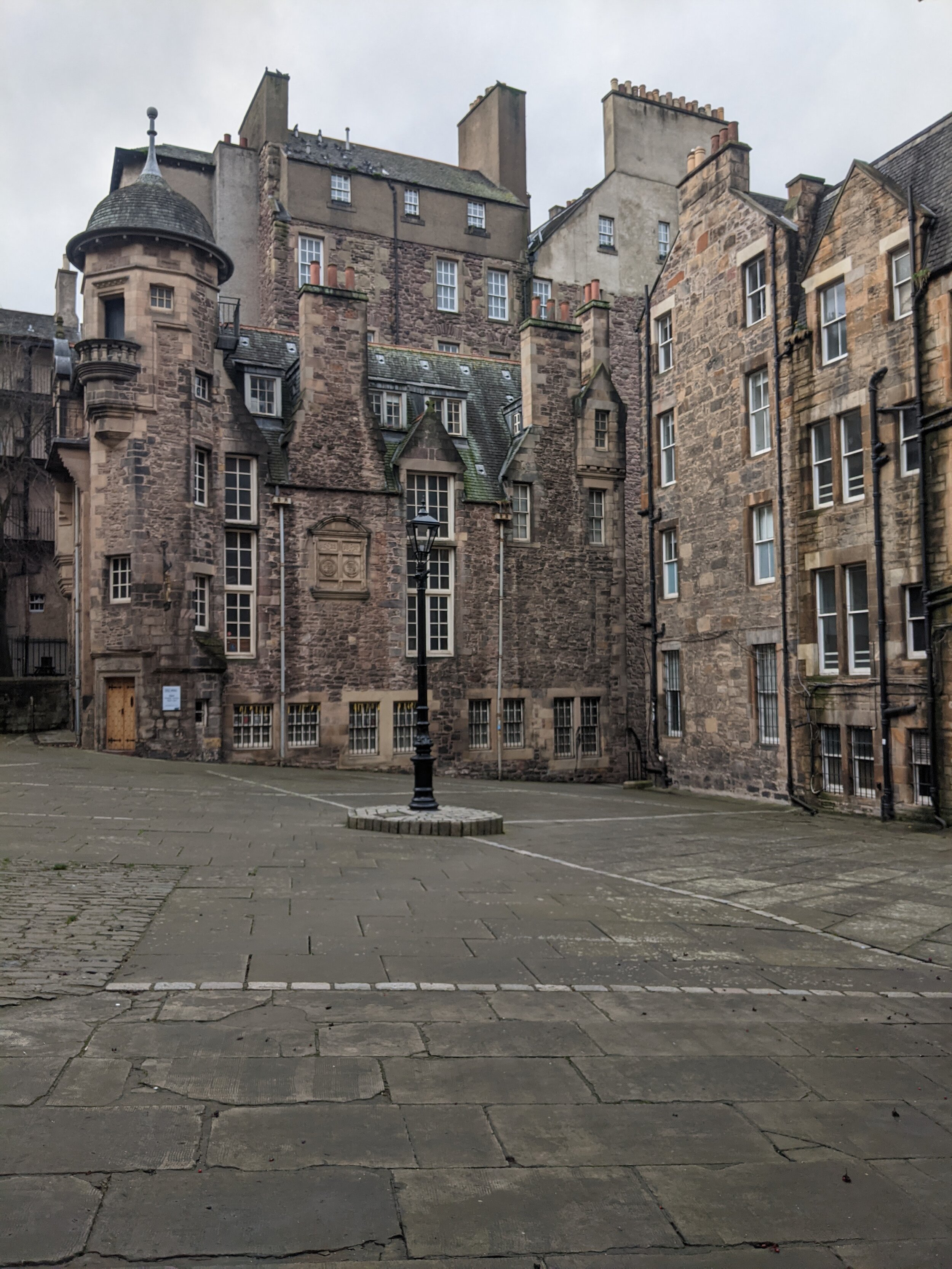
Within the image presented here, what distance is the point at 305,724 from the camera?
28297 millimetres

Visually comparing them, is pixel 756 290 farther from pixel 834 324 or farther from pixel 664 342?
pixel 664 342

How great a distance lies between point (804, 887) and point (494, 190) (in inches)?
1405

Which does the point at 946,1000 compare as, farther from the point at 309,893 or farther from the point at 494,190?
the point at 494,190

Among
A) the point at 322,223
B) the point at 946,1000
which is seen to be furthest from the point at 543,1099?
the point at 322,223

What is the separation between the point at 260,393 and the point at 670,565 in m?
12.3

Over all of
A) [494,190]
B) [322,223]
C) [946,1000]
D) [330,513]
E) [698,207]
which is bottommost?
[946,1000]

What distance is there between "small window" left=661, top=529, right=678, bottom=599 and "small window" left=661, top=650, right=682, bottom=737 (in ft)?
5.12

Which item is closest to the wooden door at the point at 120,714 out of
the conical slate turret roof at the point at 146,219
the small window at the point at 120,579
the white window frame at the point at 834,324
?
the small window at the point at 120,579

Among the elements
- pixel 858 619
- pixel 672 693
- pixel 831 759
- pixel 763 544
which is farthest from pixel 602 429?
pixel 831 759

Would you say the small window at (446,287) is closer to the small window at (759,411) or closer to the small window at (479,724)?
the small window at (479,724)

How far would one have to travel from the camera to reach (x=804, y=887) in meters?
11.2

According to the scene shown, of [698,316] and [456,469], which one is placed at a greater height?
[698,316]

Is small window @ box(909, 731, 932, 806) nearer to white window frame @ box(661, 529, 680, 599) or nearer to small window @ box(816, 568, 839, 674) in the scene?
small window @ box(816, 568, 839, 674)

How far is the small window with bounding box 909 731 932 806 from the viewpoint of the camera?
1817 cm
